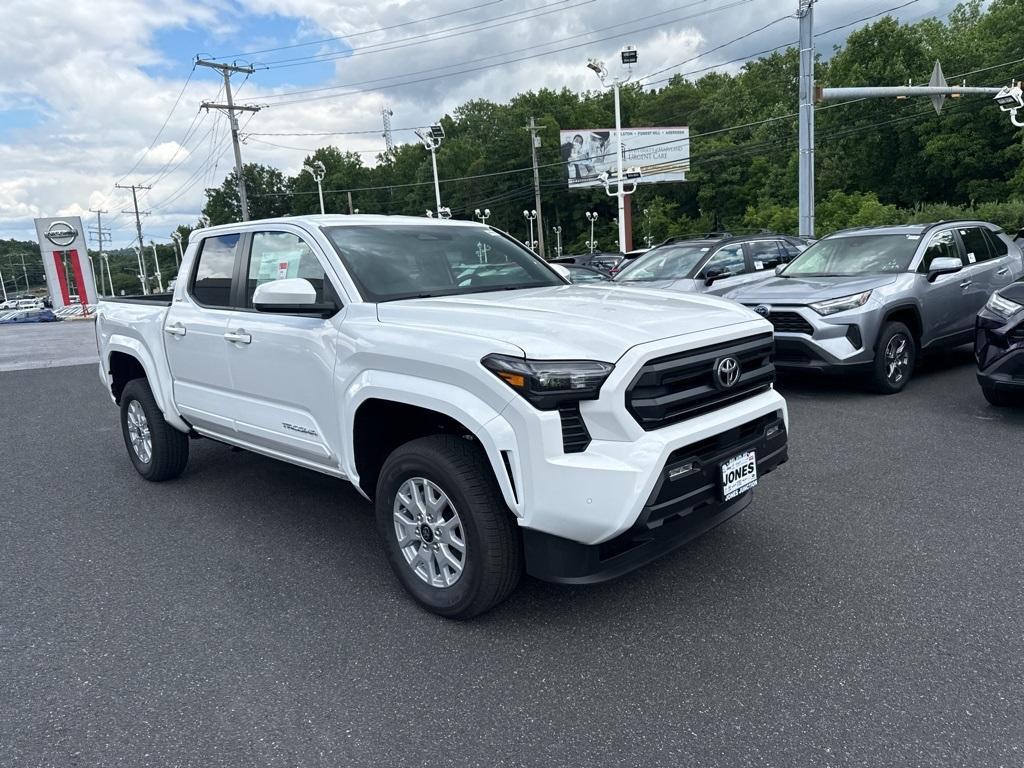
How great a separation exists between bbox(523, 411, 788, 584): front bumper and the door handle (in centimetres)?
214

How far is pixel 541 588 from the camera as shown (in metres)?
3.70

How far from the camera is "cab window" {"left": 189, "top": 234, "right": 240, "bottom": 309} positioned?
4699 millimetres

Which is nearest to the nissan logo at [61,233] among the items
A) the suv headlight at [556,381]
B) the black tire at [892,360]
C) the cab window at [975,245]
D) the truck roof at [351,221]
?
the truck roof at [351,221]

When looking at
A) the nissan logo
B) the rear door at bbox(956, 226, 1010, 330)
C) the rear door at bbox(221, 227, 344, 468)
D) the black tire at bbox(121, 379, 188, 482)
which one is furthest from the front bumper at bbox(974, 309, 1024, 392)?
the nissan logo

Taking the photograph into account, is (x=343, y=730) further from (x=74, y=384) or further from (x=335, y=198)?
(x=335, y=198)

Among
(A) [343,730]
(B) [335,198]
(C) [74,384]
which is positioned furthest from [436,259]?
(B) [335,198]

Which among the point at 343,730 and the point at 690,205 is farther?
the point at 690,205

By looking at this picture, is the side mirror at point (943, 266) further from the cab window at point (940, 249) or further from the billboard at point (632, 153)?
the billboard at point (632, 153)

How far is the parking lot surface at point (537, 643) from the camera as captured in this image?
2568 mm

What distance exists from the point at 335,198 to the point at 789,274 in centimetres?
9247

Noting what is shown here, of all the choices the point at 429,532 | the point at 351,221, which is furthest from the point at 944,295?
the point at 429,532

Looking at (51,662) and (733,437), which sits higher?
(733,437)

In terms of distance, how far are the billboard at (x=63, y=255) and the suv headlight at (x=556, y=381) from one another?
45.4m

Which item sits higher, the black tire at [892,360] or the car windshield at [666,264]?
the car windshield at [666,264]
